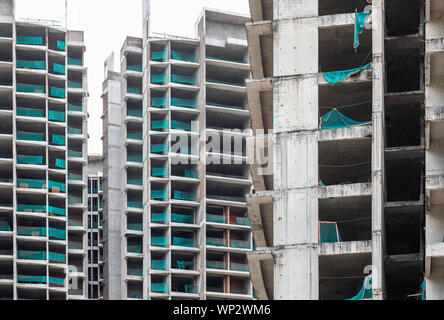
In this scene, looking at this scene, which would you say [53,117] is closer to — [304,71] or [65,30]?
[65,30]

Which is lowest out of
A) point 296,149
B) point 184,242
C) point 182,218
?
point 296,149

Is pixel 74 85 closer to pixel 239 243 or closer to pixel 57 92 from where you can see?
pixel 57 92

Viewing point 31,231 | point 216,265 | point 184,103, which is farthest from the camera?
point 184,103

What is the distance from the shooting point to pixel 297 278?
2076 inches

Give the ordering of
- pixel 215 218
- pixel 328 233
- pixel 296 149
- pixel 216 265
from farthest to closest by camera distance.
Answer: pixel 215 218 < pixel 216 265 < pixel 296 149 < pixel 328 233

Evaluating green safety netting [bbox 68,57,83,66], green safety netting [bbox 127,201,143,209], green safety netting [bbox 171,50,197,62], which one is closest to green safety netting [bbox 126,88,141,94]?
green safety netting [bbox 171,50,197,62]

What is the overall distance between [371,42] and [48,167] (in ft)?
182

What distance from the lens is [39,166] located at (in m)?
104

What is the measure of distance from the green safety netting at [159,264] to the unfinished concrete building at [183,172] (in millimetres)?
93

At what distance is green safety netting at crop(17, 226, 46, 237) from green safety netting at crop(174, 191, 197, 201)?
42.2ft

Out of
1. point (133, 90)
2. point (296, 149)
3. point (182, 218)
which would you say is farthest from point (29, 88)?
point (296, 149)

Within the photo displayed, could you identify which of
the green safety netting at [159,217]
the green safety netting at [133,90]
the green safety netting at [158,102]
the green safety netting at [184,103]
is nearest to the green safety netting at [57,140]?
the green safety netting at [133,90]

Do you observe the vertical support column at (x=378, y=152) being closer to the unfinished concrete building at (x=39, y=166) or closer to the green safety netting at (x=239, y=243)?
the green safety netting at (x=239, y=243)

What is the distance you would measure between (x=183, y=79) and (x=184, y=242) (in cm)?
1626
